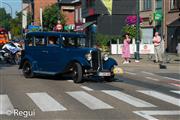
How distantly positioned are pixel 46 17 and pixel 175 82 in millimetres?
61458

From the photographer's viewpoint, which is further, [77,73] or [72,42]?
[72,42]

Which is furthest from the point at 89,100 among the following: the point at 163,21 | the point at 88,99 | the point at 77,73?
the point at 163,21

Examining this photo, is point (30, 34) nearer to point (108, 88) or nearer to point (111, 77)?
point (111, 77)

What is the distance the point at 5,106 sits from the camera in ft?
35.5

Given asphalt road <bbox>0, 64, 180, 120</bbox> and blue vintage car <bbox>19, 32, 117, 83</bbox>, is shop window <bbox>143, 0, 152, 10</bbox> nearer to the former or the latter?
blue vintage car <bbox>19, 32, 117, 83</bbox>

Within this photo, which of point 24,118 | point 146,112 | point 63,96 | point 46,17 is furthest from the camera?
point 46,17

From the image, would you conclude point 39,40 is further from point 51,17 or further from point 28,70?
point 51,17

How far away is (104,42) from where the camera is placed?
48125 mm

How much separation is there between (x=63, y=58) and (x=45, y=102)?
5141 millimetres

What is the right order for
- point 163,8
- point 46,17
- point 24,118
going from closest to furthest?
point 24,118 → point 163,8 → point 46,17

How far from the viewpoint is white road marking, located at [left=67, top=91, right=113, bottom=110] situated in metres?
11.0

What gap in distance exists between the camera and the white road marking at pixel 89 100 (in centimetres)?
1095

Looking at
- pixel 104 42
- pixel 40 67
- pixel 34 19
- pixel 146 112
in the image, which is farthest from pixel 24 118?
pixel 34 19

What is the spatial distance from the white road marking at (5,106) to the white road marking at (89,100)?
1.71m
